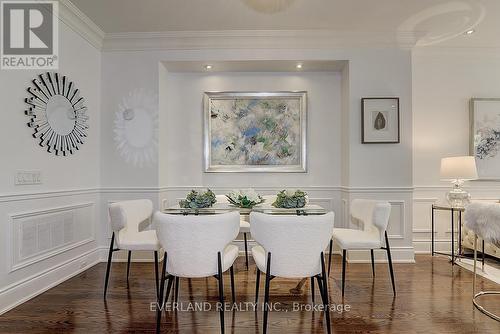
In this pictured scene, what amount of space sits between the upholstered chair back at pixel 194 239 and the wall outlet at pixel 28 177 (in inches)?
57.3

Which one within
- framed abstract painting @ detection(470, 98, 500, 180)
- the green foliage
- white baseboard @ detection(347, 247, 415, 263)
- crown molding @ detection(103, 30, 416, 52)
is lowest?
white baseboard @ detection(347, 247, 415, 263)

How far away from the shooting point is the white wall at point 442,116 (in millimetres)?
4352

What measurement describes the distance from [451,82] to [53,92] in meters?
4.95

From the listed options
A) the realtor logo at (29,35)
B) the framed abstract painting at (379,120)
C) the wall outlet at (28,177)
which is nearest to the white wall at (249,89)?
the framed abstract painting at (379,120)

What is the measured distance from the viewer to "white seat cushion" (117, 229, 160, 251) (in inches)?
110

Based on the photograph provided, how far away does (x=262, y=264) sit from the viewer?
224 centimetres

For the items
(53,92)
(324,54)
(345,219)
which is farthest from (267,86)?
(53,92)

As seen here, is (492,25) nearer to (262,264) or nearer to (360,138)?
(360,138)

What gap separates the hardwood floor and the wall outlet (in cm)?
105

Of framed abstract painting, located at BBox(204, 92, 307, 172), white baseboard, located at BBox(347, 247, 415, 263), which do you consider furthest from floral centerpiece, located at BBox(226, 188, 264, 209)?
white baseboard, located at BBox(347, 247, 415, 263)

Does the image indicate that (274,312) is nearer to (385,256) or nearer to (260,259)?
(260,259)

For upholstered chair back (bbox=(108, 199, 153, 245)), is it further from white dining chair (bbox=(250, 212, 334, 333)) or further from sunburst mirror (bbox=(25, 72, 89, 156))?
white dining chair (bbox=(250, 212, 334, 333))

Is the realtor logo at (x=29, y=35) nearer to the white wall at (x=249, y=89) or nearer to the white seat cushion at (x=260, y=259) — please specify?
the white wall at (x=249, y=89)

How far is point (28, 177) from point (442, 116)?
498 centimetres
